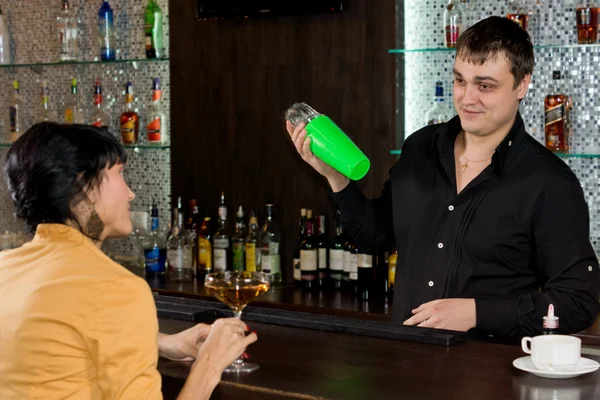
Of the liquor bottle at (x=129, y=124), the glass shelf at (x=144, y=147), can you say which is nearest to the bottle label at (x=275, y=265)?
the glass shelf at (x=144, y=147)

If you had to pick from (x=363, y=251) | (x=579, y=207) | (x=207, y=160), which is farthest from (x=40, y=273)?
(x=207, y=160)

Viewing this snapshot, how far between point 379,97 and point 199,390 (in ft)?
6.64

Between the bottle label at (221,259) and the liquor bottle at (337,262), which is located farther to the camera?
the bottle label at (221,259)

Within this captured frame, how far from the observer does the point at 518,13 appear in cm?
326

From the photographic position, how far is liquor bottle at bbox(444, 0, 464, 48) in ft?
10.9

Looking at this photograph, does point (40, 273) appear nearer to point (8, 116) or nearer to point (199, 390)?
point (199, 390)

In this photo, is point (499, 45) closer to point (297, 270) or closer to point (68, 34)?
point (297, 270)

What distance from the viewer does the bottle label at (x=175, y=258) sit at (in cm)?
376

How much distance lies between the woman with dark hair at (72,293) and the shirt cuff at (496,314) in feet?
2.58

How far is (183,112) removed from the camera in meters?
3.89

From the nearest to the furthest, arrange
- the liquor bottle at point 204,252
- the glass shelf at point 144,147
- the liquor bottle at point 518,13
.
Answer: the liquor bottle at point 518,13
the liquor bottle at point 204,252
the glass shelf at point 144,147

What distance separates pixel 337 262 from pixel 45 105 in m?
1.74

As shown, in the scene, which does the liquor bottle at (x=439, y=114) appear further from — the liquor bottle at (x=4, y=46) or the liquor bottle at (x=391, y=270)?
the liquor bottle at (x=4, y=46)

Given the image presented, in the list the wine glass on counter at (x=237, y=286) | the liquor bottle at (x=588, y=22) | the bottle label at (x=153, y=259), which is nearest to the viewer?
the wine glass on counter at (x=237, y=286)
